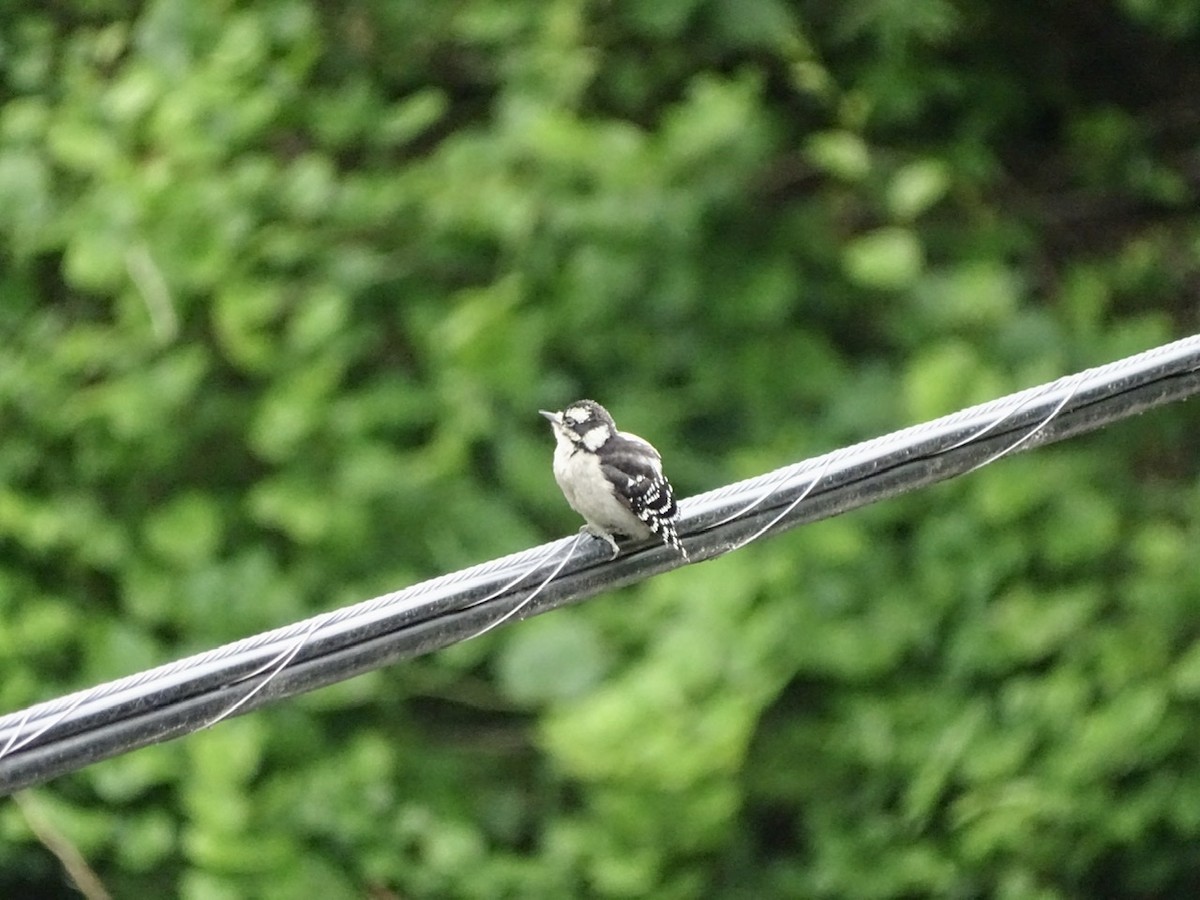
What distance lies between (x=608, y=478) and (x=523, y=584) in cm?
87

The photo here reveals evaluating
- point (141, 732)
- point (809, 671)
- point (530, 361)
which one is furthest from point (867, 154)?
point (141, 732)

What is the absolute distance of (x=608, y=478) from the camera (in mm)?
3654

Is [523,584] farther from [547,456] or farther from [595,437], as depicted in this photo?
[547,456]

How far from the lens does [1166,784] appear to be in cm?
535

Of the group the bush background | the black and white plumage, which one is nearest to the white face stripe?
the black and white plumage

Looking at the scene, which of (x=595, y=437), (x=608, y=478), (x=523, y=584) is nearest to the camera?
(x=523, y=584)

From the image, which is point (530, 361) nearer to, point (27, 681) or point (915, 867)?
point (27, 681)

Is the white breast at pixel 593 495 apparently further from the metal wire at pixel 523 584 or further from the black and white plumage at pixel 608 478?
the metal wire at pixel 523 584

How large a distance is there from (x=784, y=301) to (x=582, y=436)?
1768 millimetres

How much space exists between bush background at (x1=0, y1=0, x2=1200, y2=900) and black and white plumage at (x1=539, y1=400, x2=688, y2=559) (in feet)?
3.36

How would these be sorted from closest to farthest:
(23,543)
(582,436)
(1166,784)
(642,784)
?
(582,436) < (642,784) < (23,543) < (1166,784)

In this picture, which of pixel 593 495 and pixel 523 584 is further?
pixel 593 495

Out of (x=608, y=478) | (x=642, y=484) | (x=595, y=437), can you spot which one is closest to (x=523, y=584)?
(x=642, y=484)

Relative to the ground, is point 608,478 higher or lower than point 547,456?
lower
